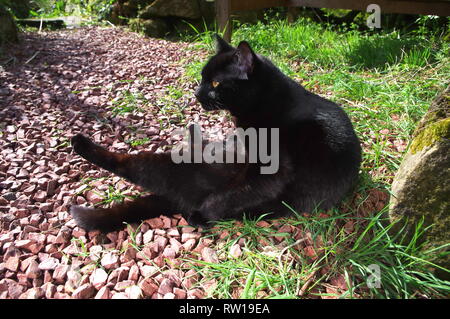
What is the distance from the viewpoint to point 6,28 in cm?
430

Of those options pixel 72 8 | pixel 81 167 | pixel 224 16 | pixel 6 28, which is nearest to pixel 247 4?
pixel 224 16

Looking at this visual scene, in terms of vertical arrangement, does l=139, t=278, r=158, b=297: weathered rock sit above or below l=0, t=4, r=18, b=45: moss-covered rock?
below

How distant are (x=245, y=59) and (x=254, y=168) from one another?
25.4 inches

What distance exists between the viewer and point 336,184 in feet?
5.70

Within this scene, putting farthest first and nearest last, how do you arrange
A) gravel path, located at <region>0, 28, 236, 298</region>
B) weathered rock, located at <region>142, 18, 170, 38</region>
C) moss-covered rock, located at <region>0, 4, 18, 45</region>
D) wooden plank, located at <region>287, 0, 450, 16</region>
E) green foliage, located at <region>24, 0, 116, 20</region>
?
green foliage, located at <region>24, 0, 116, 20</region> → weathered rock, located at <region>142, 18, 170, 38</region> → moss-covered rock, located at <region>0, 4, 18, 45</region> → wooden plank, located at <region>287, 0, 450, 16</region> → gravel path, located at <region>0, 28, 236, 298</region>

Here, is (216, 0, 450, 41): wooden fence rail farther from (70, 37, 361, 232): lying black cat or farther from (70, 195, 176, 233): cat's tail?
(70, 195, 176, 233): cat's tail

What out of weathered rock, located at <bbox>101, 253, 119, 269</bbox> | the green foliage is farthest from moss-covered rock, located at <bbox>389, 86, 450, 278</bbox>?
the green foliage

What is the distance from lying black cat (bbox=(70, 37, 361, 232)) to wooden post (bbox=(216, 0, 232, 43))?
207 centimetres

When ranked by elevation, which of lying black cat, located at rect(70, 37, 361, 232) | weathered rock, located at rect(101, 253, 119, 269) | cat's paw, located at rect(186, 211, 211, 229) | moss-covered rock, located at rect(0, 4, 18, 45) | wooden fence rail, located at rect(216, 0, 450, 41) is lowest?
weathered rock, located at rect(101, 253, 119, 269)

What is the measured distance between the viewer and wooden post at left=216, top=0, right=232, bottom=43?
3.80 m

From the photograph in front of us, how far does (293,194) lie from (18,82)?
3177 mm

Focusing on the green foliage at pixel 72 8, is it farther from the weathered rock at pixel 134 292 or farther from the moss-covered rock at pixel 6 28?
the weathered rock at pixel 134 292

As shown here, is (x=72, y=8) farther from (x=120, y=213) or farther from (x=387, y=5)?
(x=120, y=213)
